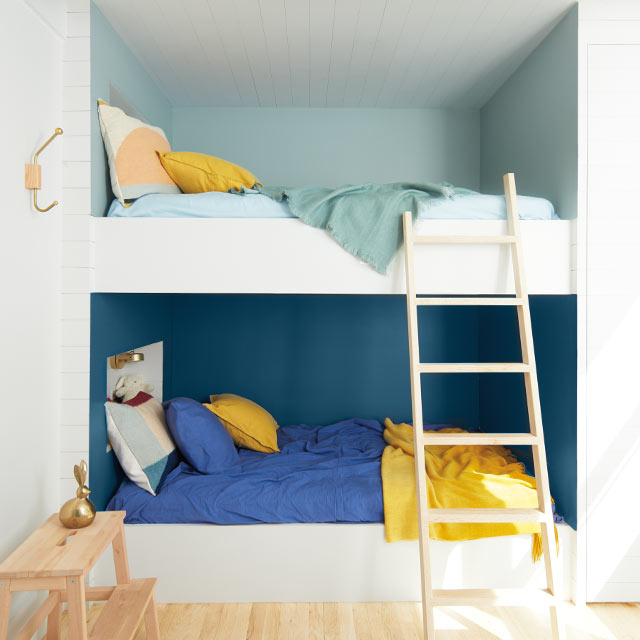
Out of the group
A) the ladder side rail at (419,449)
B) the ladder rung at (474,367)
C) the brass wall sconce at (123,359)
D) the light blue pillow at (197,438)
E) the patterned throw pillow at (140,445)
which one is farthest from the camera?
the brass wall sconce at (123,359)

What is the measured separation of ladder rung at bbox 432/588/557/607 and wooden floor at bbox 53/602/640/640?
0.20 metres

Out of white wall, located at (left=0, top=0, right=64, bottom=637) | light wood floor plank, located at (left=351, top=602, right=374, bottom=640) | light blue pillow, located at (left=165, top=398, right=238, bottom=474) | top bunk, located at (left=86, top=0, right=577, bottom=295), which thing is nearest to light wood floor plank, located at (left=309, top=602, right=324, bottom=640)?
light wood floor plank, located at (left=351, top=602, right=374, bottom=640)

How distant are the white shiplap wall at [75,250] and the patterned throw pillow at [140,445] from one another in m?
0.18

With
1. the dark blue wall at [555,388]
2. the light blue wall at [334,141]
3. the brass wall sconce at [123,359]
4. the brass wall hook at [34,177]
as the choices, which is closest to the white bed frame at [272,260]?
the dark blue wall at [555,388]

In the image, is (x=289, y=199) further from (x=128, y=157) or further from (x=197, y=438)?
(x=197, y=438)

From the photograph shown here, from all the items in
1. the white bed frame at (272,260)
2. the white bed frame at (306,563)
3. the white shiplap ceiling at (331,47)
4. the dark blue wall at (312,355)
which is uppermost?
the white shiplap ceiling at (331,47)

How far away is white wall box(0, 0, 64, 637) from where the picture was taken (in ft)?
6.56

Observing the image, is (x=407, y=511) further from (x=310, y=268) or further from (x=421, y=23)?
(x=421, y=23)

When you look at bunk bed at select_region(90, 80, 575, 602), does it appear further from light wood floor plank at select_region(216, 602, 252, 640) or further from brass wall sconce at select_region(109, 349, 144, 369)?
brass wall sconce at select_region(109, 349, 144, 369)

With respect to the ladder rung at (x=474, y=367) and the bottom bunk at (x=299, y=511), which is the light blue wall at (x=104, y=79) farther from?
the ladder rung at (x=474, y=367)

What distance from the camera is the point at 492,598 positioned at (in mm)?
2131

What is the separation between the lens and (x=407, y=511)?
2.46m

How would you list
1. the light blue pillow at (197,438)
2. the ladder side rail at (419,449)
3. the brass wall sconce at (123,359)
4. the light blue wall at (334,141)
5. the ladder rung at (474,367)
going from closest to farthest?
the ladder side rail at (419,449) → the ladder rung at (474,367) → the light blue pillow at (197,438) → the brass wall sconce at (123,359) → the light blue wall at (334,141)

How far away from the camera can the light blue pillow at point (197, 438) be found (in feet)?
8.86
